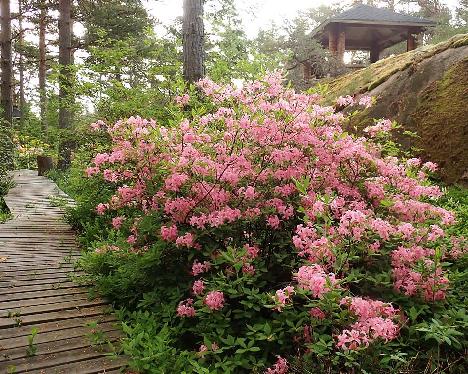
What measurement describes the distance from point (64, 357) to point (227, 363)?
57.9 inches

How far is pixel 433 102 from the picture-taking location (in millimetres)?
7191

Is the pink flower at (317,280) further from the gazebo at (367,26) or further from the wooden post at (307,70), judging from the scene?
the gazebo at (367,26)

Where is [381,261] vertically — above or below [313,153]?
below

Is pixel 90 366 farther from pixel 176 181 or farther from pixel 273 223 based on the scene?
pixel 273 223

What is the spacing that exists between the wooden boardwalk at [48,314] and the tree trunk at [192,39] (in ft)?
12.1

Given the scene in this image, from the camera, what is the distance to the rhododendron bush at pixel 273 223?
3064 millimetres

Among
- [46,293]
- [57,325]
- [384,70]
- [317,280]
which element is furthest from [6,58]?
[317,280]

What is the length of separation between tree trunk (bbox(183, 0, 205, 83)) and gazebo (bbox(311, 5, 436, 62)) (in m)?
8.97

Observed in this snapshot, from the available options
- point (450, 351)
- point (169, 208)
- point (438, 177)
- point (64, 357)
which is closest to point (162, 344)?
point (64, 357)

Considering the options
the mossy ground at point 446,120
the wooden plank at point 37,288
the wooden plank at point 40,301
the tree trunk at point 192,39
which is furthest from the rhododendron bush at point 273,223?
the tree trunk at point 192,39

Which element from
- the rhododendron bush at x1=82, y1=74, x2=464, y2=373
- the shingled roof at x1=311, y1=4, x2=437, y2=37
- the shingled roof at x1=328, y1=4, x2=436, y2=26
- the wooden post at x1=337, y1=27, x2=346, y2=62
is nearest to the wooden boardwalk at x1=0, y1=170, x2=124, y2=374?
the rhododendron bush at x1=82, y1=74, x2=464, y2=373

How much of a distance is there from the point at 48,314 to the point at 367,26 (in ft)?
52.1

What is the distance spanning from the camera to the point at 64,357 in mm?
3531

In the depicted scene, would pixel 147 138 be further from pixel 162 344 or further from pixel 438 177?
pixel 438 177
